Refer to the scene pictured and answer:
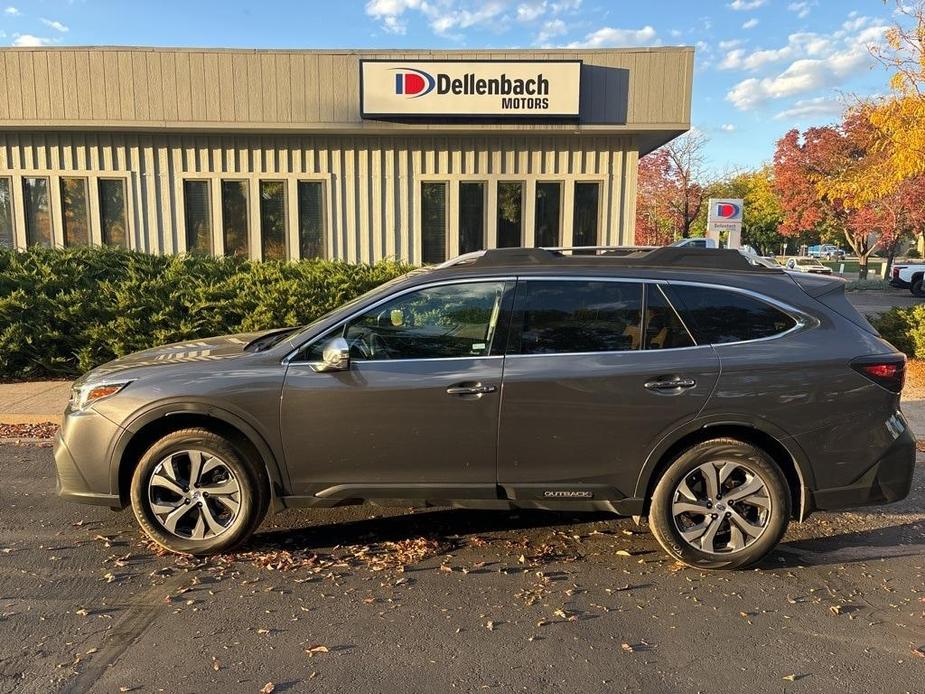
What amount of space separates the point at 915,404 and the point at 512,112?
734 centimetres

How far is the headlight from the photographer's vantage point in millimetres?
3854

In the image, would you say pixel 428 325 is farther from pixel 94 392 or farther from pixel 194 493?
pixel 94 392

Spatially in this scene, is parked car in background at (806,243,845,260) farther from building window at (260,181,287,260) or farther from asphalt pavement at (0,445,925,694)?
asphalt pavement at (0,445,925,694)

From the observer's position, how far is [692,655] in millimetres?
3004

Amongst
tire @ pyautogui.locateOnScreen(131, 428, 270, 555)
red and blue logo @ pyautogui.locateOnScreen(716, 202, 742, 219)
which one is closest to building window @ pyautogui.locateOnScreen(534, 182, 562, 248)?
red and blue logo @ pyautogui.locateOnScreen(716, 202, 742, 219)

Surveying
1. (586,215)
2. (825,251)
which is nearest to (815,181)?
(586,215)

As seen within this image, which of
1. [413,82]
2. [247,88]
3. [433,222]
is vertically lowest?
[433,222]

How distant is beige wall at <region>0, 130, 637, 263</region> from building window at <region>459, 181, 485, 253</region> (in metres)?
0.14

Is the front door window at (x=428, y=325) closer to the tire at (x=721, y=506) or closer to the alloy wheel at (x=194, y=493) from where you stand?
the alloy wheel at (x=194, y=493)

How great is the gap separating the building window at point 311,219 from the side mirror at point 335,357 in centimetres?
925

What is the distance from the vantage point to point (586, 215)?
489 inches

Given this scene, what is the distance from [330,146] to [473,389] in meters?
9.68

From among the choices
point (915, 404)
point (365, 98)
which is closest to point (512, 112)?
point (365, 98)

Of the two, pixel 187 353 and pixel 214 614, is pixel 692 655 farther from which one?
pixel 187 353
